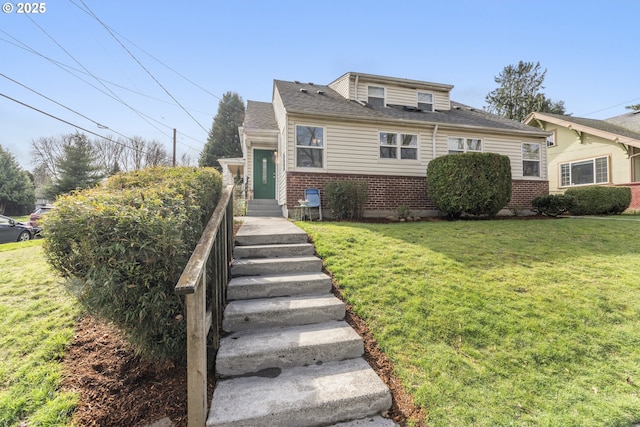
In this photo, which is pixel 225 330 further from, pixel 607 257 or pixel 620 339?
pixel 607 257

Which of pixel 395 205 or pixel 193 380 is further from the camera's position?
pixel 395 205

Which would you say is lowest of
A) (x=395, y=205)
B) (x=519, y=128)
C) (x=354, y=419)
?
(x=354, y=419)

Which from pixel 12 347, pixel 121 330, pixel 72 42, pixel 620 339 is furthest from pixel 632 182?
pixel 72 42

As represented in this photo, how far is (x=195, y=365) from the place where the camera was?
1874mm

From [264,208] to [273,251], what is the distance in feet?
19.3

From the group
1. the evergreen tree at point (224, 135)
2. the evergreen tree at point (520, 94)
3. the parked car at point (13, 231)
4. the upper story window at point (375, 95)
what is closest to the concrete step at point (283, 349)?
the upper story window at point (375, 95)

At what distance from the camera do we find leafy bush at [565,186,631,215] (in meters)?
10.9

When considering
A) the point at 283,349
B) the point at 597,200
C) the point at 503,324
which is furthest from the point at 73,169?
the point at 597,200

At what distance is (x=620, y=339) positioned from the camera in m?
2.81

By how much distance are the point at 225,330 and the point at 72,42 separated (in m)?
12.9

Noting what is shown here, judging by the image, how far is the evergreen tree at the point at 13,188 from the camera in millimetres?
28781

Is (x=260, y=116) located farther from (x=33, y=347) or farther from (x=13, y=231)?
(x=13, y=231)

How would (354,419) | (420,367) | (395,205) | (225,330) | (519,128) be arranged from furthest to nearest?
(519,128)
(395,205)
(225,330)
(420,367)
(354,419)

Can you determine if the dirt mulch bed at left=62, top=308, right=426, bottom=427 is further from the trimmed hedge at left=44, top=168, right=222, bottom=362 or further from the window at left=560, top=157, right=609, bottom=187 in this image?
the window at left=560, top=157, right=609, bottom=187
